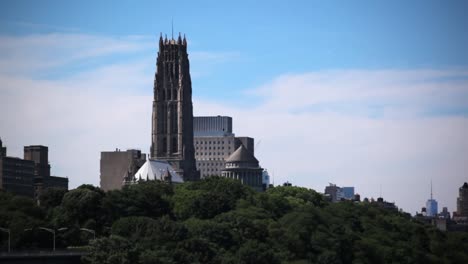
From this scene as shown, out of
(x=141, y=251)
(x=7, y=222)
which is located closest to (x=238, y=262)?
(x=141, y=251)

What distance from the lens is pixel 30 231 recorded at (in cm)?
19338

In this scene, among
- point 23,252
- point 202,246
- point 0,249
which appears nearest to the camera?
point 23,252

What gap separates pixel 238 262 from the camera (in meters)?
197

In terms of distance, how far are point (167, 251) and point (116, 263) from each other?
1430 centimetres

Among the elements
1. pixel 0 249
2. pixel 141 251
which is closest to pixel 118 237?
pixel 141 251

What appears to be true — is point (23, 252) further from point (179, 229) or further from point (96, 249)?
point (179, 229)

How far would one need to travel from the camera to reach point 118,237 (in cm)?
18300

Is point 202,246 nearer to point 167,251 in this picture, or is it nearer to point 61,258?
point 167,251

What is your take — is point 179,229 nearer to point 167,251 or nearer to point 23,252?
point 167,251

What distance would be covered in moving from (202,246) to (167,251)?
916cm

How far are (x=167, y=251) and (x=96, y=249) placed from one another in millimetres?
13319

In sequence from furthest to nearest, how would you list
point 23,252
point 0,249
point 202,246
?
point 202,246
point 0,249
point 23,252

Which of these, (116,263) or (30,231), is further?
(30,231)

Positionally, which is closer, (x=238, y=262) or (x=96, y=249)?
(x=96, y=249)
